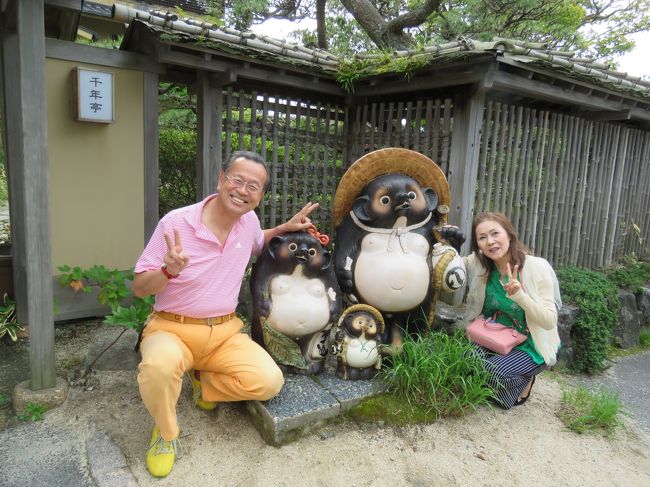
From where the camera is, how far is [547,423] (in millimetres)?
3387

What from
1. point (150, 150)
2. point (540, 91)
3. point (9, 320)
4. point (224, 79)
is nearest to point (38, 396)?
point (9, 320)

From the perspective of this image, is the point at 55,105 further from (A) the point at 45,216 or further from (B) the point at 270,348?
(B) the point at 270,348

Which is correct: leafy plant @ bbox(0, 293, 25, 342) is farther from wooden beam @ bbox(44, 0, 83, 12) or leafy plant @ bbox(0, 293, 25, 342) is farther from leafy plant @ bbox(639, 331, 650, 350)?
leafy plant @ bbox(639, 331, 650, 350)

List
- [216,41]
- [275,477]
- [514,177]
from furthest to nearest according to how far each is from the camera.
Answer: [514,177] → [216,41] → [275,477]

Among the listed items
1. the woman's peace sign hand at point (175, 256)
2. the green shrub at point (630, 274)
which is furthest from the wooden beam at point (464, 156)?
the woman's peace sign hand at point (175, 256)

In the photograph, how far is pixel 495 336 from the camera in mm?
3381

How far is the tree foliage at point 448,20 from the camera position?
863cm

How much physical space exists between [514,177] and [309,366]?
3.40m

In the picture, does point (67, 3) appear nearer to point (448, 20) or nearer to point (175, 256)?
point (175, 256)

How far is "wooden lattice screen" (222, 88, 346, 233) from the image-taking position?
195 inches

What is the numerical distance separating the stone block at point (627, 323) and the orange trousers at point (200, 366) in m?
5.25

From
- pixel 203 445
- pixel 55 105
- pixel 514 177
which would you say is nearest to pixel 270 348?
pixel 203 445

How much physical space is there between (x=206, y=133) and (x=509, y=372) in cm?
359

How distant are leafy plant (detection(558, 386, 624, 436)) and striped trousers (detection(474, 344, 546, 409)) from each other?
44 centimetres
